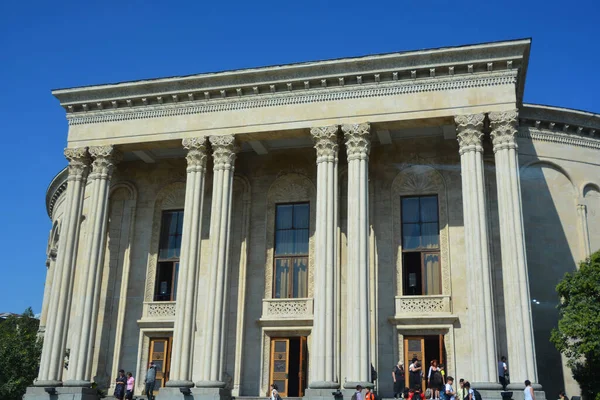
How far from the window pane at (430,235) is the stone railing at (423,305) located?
212 cm

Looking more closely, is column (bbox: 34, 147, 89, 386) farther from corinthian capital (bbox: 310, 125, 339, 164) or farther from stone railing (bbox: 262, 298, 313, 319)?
corinthian capital (bbox: 310, 125, 339, 164)

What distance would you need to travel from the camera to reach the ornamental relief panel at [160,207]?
27.5 meters

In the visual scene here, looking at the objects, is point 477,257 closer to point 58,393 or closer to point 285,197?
point 285,197

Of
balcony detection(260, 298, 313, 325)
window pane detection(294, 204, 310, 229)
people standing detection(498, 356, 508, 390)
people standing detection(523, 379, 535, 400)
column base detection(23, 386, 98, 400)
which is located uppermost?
window pane detection(294, 204, 310, 229)

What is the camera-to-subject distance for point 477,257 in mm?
20969

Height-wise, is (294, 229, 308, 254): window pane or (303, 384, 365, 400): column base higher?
(294, 229, 308, 254): window pane

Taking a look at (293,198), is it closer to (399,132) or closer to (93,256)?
(399,132)

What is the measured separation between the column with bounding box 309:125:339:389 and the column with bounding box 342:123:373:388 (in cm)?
54

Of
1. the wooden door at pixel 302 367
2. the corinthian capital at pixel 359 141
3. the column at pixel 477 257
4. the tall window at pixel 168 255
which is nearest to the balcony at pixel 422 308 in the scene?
the column at pixel 477 257

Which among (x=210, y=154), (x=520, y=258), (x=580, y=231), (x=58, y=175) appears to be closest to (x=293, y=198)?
(x=210, y=154)

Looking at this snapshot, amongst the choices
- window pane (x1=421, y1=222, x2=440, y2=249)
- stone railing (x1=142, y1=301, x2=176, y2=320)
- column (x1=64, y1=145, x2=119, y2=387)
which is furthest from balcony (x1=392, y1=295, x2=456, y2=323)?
column (x1=64, y1=145, x2=119, y2=387)

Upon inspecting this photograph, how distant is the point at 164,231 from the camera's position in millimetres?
28156

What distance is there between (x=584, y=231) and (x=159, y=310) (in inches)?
702

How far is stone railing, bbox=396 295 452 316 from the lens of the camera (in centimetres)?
2383
